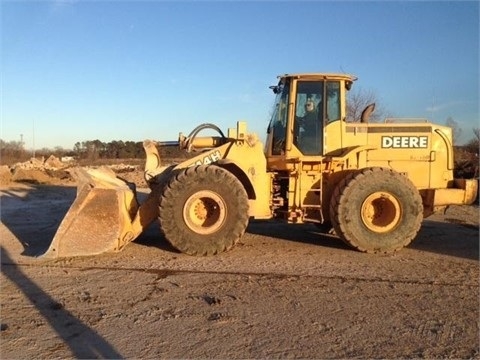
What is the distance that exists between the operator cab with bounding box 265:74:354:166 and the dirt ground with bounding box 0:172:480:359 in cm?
176

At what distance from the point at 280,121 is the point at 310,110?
1.94 feet

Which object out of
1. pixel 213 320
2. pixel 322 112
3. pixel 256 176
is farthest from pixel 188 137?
pixel 213 320

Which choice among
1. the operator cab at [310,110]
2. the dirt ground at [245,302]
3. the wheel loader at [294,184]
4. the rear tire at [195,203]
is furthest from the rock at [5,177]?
the operator cab at [310,110]

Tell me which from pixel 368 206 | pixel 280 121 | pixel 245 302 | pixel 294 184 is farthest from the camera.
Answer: pixel 280 121

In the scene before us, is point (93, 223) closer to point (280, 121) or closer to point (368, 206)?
point (280, 121)

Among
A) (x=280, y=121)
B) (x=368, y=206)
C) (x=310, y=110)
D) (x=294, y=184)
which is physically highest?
(x=310, y=110)

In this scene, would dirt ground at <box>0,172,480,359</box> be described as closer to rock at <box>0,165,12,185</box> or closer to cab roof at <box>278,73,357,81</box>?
cab roof at <box>278,73,357,81</box>

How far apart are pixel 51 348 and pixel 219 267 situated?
3.13 meters

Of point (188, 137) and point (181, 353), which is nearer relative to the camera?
point (181, 353)

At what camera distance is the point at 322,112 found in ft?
27.7

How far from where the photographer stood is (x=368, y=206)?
8117 millimetres

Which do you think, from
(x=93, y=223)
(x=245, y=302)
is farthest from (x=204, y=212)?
(x=245, y=302)

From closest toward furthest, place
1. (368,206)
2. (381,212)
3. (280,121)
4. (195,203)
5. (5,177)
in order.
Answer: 1. (195,203)
2. (368,206)
3. (381,212)
4. (280,121)
5. (5,177)

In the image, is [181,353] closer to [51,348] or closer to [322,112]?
[51,348]
